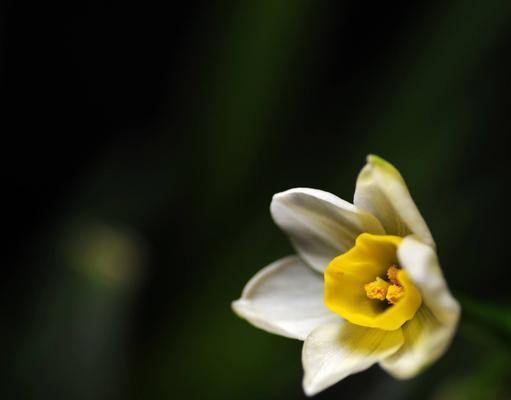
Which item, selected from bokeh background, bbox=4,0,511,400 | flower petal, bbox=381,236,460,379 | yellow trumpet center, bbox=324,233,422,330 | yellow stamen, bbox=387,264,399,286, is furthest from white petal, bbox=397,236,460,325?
bokeh background, bbox=4,0,511,400

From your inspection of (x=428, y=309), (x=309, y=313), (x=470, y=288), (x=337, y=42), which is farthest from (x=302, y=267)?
(x=337, y=42)

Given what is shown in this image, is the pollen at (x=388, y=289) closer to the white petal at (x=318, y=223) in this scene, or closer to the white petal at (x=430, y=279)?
the white petal at (x=318, y=223)

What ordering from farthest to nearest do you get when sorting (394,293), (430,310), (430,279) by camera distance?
(394,293) → (430,310) → (430,279)

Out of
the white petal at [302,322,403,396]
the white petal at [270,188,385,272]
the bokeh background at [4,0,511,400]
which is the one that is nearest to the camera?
the white petal at [302,322,403,396]

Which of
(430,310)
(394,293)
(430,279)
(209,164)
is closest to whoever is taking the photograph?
(430,279)

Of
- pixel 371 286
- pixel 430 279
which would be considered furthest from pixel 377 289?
pixel 430 279

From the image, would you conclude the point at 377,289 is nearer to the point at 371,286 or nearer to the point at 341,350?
the point at 371,286

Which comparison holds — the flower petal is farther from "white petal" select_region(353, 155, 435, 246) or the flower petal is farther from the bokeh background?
the bokeh background

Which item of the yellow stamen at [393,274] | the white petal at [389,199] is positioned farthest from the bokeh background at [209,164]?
the white petal at [389,199]
